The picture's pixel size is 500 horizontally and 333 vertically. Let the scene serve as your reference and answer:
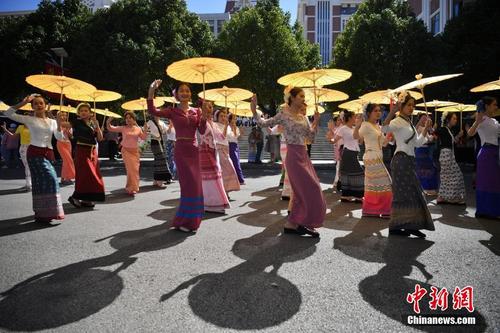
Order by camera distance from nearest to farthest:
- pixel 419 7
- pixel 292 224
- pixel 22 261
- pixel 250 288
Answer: pixel 250 288, pixel 22 261, pixel 292 224, pixel 419 7

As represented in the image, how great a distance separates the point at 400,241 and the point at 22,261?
15.1 ft

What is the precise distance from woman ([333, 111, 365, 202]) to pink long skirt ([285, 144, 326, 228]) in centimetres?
331

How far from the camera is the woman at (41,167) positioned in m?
6.20

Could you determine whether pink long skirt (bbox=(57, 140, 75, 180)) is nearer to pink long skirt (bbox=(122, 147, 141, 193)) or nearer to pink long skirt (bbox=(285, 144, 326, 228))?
pink long skirt (bbox=(122, 147, 141, 193))

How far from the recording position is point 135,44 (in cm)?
2284

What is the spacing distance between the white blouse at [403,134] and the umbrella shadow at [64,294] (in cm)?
382

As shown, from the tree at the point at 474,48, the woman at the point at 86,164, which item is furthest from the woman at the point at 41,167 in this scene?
the tree at the point at 474,48

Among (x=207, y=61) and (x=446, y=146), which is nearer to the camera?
(x=207, y=61)

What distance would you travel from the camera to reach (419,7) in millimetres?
46562

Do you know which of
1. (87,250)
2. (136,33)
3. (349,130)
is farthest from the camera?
(136,33)

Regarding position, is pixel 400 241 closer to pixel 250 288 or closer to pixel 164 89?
pixel 250 288

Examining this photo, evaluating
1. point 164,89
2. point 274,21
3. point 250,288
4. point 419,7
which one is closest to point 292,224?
point 250,288

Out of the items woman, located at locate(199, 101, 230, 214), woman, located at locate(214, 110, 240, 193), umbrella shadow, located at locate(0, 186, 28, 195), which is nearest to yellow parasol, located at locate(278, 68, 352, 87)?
woman, located at locate(199, 101, 230, 214)

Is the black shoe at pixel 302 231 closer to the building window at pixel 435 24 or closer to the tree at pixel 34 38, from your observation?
the tree at pixel 34 38
